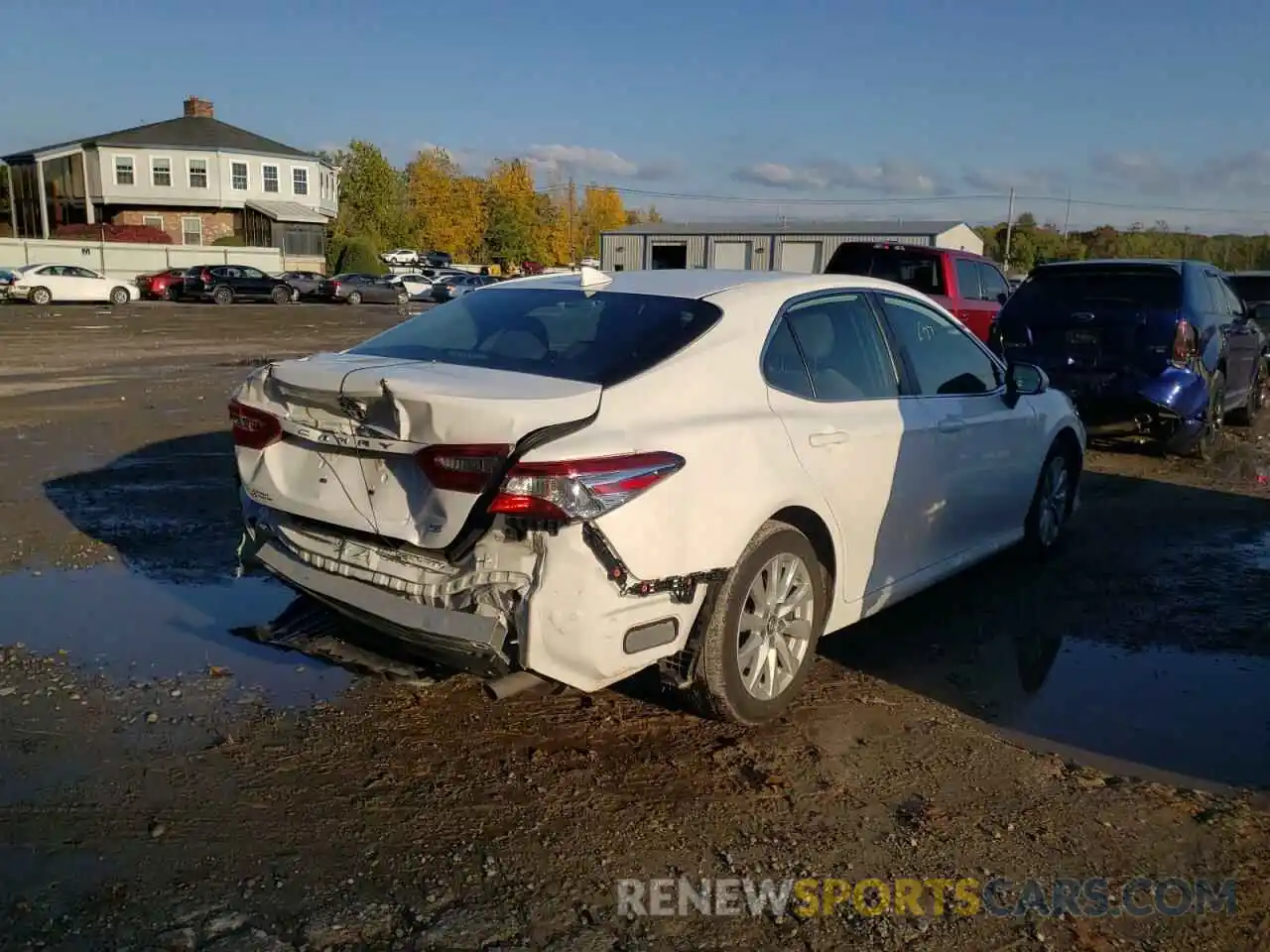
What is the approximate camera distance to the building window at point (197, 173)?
54969 millimetres

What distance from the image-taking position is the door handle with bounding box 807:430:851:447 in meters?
4.15

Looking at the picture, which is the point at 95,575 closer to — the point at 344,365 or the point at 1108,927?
the point at 344,365

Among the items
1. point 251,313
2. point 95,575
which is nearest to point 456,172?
point 251,313

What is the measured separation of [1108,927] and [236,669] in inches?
135

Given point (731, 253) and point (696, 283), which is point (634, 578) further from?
point (731, 253)

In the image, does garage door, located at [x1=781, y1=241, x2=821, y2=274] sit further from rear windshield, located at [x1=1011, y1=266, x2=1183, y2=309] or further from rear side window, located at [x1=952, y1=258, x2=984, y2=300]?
rear windshield, located at [x1=1011, y1=266, x2=1183, y2=309]

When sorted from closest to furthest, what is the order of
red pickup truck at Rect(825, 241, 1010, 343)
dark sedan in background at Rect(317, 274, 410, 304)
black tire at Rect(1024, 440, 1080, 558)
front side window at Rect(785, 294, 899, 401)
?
front side window at Rect(785, 294, 899, 401) → black tire at Rect(1024, 440, 1080, 558) → red pickup truck at Rect(825, 241, 1010, 343) → dark sedan in background at Rect(317, 274, 410, 304)

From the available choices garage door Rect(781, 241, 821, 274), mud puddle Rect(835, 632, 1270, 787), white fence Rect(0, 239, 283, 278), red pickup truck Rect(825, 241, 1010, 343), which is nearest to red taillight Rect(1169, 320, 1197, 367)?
red pickup truck Rect(825, 241, 1010, 343)

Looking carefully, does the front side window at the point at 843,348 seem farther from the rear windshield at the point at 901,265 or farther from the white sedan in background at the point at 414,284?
the white sedan in background at the point at 414,284

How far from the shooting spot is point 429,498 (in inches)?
138

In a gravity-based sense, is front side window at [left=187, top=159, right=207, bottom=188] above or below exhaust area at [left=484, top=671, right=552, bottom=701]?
above

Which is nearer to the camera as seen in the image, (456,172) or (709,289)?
(709,289)

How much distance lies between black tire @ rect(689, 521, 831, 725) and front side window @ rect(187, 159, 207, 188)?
58.1 metres

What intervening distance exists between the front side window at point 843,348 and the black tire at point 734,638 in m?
0.69
